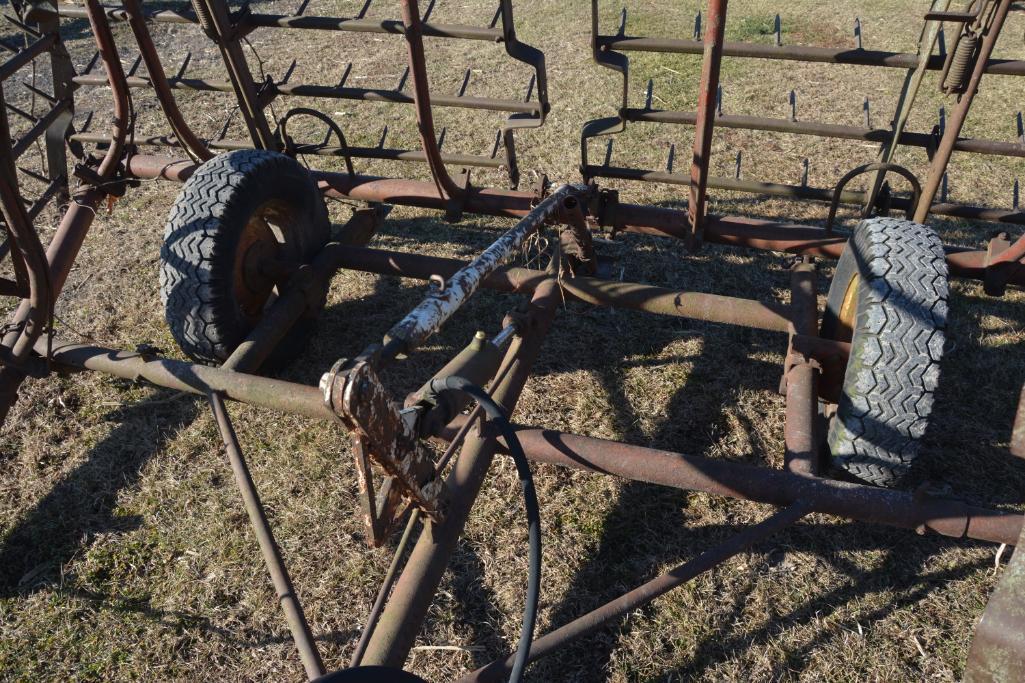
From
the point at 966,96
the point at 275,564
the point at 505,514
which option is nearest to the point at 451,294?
the point at 275,564

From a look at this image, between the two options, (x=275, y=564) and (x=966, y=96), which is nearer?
(x=275, y=564)

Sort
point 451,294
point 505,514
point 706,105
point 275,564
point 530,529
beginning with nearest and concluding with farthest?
point 530,529, point 451,294, point 275,564, point 706,105, point 505,514

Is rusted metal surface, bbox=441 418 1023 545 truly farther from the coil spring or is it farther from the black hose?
the coil spring

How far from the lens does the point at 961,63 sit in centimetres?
343

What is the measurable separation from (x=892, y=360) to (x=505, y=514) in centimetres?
167

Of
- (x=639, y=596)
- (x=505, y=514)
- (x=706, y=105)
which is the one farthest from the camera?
(x=505, y=514)

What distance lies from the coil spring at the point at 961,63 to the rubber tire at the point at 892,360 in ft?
2.94

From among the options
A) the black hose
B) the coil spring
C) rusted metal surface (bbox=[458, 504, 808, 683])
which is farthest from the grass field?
the coil spring

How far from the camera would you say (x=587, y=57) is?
8.34 meters

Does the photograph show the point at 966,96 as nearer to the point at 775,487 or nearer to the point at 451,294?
the point at 775,487

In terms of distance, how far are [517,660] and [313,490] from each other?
69.4 inches

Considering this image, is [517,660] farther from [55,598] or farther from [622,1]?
[622,1]

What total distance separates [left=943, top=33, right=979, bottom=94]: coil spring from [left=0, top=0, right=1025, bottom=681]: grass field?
4.94ft

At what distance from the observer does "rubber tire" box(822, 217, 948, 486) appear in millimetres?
2846
